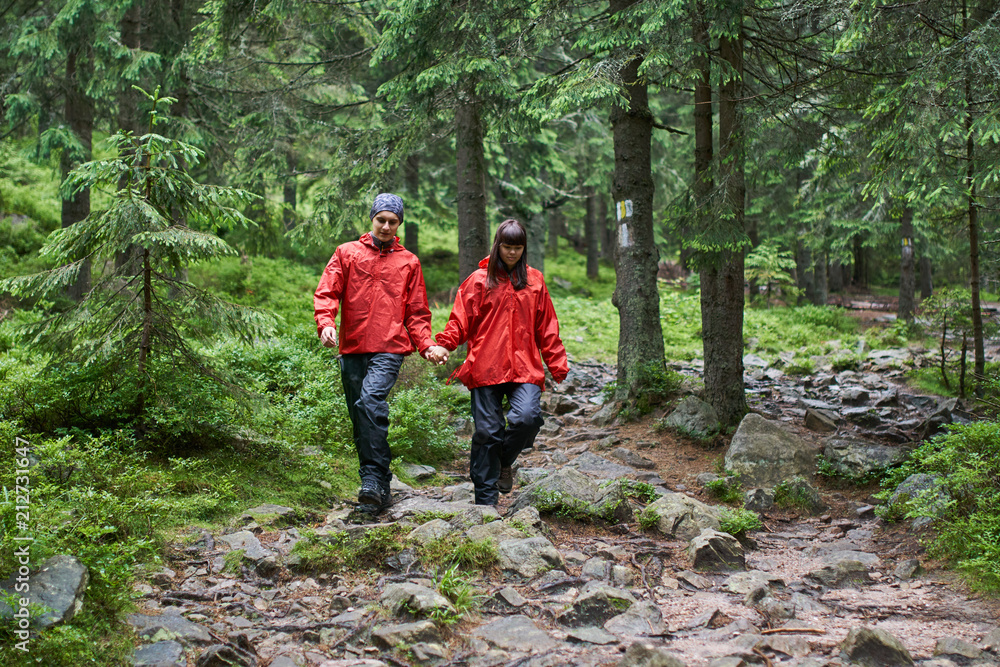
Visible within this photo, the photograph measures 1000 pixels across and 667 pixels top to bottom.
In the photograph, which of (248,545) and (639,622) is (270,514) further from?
(639,622)

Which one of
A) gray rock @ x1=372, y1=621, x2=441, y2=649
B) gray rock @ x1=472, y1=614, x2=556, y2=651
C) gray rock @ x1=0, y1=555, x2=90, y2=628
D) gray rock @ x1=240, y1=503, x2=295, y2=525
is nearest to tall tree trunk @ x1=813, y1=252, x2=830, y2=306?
gray rock @ x1=240, y1=503, x2=295, y2=525

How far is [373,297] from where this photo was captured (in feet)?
17.9

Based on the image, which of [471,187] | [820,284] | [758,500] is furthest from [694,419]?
[820,284]

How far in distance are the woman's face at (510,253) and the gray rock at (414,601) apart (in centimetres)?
257

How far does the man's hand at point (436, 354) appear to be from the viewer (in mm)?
5223

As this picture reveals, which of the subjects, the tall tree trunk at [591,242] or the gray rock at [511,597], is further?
the tall tree trunk at [591,242]

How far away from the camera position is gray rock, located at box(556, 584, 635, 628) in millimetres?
3736

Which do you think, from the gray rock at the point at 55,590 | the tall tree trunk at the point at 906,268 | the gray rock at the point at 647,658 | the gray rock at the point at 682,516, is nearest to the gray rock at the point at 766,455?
the gray rock at the point at 682,516

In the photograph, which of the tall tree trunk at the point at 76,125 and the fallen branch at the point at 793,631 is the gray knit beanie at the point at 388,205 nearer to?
the fallen branch at the point at 793,631

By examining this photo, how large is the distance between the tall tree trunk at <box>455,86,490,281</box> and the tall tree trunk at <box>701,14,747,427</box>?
3.89 metres

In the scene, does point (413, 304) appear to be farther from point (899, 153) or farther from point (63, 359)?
point (899, 153)

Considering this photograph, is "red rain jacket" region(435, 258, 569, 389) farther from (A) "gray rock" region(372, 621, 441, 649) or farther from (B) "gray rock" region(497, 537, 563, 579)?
(A) "gray rock" region(372, 621, 441, 649)

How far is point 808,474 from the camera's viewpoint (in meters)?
6.93

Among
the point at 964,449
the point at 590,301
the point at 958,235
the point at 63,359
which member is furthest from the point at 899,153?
the point at 590,301
